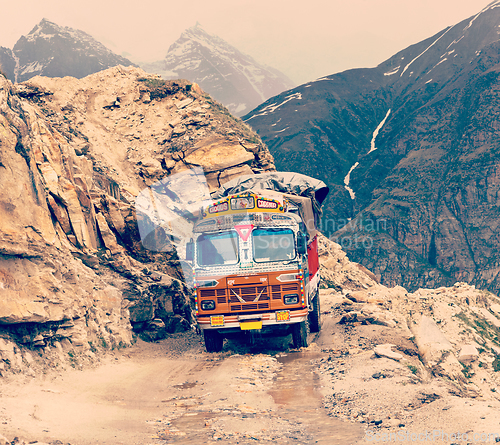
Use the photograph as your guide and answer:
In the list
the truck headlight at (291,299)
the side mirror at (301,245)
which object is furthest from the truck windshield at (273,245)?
the truck headlight at (291,299)

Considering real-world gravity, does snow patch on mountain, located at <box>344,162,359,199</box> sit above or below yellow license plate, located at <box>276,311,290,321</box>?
above

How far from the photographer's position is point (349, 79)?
12862 centimetres

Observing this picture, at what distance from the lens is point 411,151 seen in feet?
322

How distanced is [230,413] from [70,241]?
8.76 meters

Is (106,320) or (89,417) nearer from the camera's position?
(89,417)

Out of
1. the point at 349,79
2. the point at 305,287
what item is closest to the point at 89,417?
the point at 305,287

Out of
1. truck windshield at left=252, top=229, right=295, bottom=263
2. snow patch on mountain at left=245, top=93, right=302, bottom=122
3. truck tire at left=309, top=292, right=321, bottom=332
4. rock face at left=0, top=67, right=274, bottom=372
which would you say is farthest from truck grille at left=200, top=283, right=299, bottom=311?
snow patch on mountain at left=245, top=93, right=302, bottom=122

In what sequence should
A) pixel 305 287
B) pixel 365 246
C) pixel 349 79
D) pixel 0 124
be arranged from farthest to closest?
pixel 349 79, pixel 365 246, pixel 305 287, pixel 0 124

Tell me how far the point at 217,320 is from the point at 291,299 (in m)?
2.10

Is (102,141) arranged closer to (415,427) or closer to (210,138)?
(210,138)

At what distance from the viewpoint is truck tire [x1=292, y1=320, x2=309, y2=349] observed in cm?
1284

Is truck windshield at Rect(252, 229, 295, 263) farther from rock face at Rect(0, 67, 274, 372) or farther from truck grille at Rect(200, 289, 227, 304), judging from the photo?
rock face at Rect(0, 67, 274, 372)

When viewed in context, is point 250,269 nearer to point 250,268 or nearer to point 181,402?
point 250,268

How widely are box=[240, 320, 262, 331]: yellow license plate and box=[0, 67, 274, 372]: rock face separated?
13.4 ft
